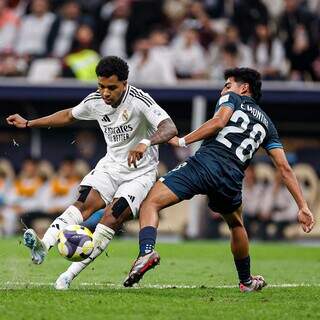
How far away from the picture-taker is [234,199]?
9.53m

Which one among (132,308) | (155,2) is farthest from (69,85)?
(132,308)

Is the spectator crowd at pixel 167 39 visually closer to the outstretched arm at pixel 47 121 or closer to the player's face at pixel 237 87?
the outstretched arm at pixel 47 121

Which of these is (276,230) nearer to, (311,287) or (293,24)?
(293,24)

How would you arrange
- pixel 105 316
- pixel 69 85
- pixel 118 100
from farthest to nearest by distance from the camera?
pixel 69 85, pixel 118 100, pixel 105 316

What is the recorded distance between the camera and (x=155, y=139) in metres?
9.32

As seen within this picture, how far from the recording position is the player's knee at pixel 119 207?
9500 millimetres

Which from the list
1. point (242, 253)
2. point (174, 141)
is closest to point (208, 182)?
point (174, 141)

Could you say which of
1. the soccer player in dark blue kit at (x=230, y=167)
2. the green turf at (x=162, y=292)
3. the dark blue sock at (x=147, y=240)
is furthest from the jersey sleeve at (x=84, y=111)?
the green turf at (x=162, y=292)

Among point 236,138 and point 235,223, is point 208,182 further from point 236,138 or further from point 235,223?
point 235,223

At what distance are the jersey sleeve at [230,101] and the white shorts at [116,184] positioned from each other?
922mm

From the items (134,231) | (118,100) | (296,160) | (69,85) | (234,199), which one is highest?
(118,100)

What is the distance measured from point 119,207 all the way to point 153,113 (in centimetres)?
89

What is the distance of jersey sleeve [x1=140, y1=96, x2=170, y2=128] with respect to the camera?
9.62 m

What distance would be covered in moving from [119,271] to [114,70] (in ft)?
10.9
